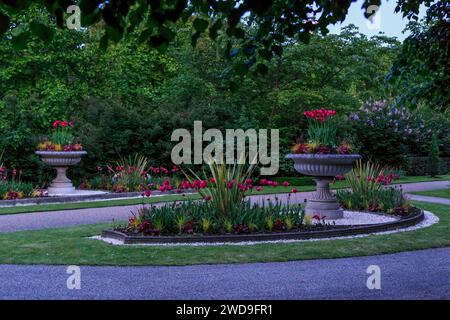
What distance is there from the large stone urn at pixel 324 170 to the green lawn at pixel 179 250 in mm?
2129

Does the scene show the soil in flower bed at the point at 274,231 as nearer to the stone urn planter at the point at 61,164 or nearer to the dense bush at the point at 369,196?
the dense bush at the point at 369,196

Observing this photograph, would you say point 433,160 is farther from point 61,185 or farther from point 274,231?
point 274,231

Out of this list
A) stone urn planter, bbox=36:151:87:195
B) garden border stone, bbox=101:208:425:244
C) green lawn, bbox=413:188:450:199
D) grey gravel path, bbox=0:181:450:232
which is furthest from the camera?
green lawn, bbox=413:188:450:199

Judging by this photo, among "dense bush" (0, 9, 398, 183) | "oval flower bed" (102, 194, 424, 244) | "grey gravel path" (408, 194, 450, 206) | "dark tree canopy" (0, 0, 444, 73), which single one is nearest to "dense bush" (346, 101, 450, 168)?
"dense bush" (0, 9, 398, 183)

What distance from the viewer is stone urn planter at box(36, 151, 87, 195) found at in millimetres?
17844

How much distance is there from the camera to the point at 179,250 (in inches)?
322

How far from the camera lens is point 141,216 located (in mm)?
9719

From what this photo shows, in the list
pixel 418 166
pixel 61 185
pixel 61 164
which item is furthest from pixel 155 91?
pixel 418 166

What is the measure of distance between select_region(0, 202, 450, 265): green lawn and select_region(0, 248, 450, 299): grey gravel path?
0.33 meters

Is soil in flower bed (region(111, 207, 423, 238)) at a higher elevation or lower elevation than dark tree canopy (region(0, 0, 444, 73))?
lower

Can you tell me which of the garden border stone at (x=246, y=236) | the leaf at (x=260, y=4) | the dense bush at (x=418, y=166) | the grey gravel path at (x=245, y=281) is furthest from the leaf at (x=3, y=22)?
the dense bush at (x=418, y=166)

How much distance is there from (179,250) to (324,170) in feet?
14.4

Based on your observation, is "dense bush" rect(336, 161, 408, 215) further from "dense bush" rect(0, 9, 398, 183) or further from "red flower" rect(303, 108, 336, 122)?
"dense bush" rect(0, 9, 398, 183)
